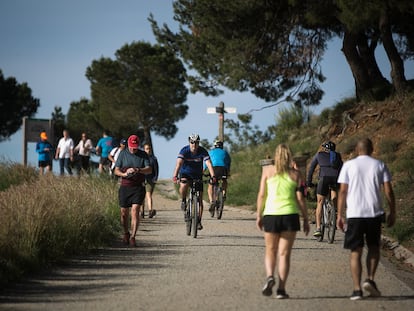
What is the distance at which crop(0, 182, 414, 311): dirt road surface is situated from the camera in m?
9.04

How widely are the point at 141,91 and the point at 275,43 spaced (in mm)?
36526

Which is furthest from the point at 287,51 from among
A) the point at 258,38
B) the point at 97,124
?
the point at 97,124

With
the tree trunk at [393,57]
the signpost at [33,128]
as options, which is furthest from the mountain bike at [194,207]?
the signpost at [33,128]

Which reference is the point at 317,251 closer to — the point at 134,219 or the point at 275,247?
the point at 134,219

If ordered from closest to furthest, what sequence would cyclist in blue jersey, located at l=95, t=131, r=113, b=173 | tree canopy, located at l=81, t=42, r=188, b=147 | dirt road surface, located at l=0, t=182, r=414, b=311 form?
1. dirt road surface, located at l=0, t=182, r=414, b=311
2. cyclist in blue jersey, located at l=95, t=131, r=113, b=173
3. tree canopy, located at l=81, t=42, r=188, b=147

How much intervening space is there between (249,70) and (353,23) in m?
5.08

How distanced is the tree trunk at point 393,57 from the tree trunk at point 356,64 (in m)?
1.98

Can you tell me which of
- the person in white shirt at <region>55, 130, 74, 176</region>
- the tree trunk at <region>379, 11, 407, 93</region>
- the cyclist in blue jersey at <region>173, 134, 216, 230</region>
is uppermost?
the tree trunk at <region>379, 11, 407, 93</region>

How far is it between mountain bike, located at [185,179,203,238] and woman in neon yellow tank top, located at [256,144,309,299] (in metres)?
6.53

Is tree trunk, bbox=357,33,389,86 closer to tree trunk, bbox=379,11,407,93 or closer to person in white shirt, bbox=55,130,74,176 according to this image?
tree trunk, bbox=379,11,407,93

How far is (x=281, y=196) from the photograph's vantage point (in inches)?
378

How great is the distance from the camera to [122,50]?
69.6m

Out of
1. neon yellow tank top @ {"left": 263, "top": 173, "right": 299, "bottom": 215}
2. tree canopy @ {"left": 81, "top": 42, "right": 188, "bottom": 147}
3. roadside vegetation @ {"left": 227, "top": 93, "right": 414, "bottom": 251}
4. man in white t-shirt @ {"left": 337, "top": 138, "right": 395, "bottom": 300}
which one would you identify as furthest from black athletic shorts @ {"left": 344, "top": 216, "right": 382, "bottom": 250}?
tree canopy @ {"left": 81, "top": 42, "right": 188, "bottom": 147}

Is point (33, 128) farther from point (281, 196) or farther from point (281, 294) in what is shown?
point (281, 294)
